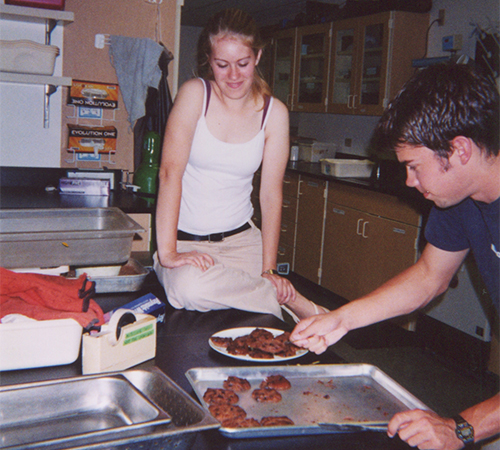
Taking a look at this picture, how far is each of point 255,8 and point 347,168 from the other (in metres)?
2.62

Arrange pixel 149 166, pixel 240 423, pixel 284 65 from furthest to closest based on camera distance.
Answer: pixel 284 65, pixel 149 166, pixel 240 423

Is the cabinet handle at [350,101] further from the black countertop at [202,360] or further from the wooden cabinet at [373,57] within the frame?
the black countertop at [202,360]

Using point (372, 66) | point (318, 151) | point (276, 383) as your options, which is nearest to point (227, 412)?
point (276, 383)

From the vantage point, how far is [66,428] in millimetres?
873

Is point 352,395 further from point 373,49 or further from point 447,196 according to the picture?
point 373,49

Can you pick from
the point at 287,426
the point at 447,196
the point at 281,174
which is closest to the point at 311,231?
the point at 281,174

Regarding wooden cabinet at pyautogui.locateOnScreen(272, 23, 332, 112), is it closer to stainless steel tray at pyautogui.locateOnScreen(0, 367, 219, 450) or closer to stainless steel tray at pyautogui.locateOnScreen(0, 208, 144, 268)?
stainless steel tray at pyautogui.locateOnScreen(0, 208, 144, 268)

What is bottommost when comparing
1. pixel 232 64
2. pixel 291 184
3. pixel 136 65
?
pixel 291 184

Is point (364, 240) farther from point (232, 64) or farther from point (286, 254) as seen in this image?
point (232, 64)

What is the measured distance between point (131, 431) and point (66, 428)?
0.52ft

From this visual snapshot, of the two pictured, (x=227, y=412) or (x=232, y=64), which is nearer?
(x=227, y=412)

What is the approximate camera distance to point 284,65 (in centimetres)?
544

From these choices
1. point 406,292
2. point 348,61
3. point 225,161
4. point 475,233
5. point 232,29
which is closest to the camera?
point 475,233

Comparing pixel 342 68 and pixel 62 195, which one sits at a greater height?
pixel 342 68
